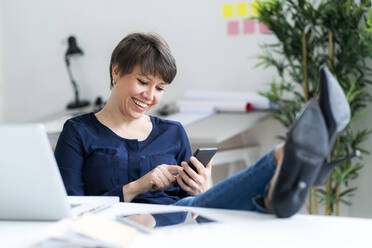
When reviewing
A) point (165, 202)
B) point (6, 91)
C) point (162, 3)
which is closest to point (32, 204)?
point (165, 202)

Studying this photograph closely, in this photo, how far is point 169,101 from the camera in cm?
368

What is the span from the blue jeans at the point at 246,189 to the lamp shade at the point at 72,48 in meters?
2.92

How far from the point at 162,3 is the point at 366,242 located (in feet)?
9.91

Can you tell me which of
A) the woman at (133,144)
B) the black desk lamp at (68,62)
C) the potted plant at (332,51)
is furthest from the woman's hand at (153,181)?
the black desk lamp at (68,62)

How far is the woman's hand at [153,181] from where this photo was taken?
150cm

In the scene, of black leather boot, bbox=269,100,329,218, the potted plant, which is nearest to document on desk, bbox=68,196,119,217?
black leather boot, bbox=269,100,329,218

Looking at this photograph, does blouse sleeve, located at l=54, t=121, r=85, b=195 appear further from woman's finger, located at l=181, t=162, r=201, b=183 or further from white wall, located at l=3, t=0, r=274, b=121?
white wall, located at l=3, t=0, r=274, b=121

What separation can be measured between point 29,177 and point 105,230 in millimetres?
205

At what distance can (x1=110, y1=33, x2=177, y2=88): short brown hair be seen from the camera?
5.21 ft

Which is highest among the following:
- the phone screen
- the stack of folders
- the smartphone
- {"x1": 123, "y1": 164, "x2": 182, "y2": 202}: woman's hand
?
the smartphone

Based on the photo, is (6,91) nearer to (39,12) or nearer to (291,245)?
(39,12)

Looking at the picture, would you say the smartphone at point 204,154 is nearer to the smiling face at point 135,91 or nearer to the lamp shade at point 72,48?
the smiling face at point 135,91

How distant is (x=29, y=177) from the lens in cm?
99

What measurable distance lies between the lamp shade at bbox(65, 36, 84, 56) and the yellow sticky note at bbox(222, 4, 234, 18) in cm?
122
